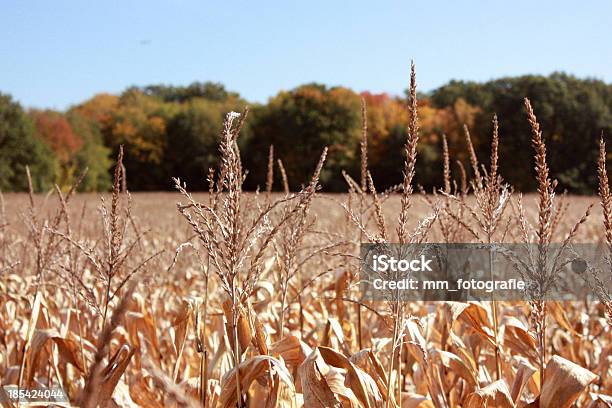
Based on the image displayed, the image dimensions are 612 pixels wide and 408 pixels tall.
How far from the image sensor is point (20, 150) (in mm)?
52281

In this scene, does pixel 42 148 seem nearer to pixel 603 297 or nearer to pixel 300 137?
pixel 300 137

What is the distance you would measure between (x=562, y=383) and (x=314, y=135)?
6468 cm

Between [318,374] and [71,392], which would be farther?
[71,392]

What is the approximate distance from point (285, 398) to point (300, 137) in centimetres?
6346

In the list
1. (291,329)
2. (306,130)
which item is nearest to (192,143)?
(306,130)

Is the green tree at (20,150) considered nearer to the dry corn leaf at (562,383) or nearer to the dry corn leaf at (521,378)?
the dry corn leaf at (521,378)

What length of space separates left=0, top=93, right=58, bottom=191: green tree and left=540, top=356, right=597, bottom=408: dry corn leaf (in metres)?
53.0

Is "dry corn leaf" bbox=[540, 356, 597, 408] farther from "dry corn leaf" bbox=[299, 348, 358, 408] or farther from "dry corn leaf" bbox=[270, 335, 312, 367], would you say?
"dry corn leaf" bbox=[270, 335, 312, 367]

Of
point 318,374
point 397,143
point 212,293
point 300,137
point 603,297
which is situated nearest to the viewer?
point 603,297

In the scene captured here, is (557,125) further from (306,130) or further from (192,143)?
(192,143)

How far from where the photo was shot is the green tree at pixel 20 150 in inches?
2023

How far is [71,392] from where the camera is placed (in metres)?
3.42

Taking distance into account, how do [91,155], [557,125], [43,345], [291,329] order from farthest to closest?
A: [91,155], [557,125], [291,329], [43,345]

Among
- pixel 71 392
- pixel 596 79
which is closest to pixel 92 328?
pixel 71 392
